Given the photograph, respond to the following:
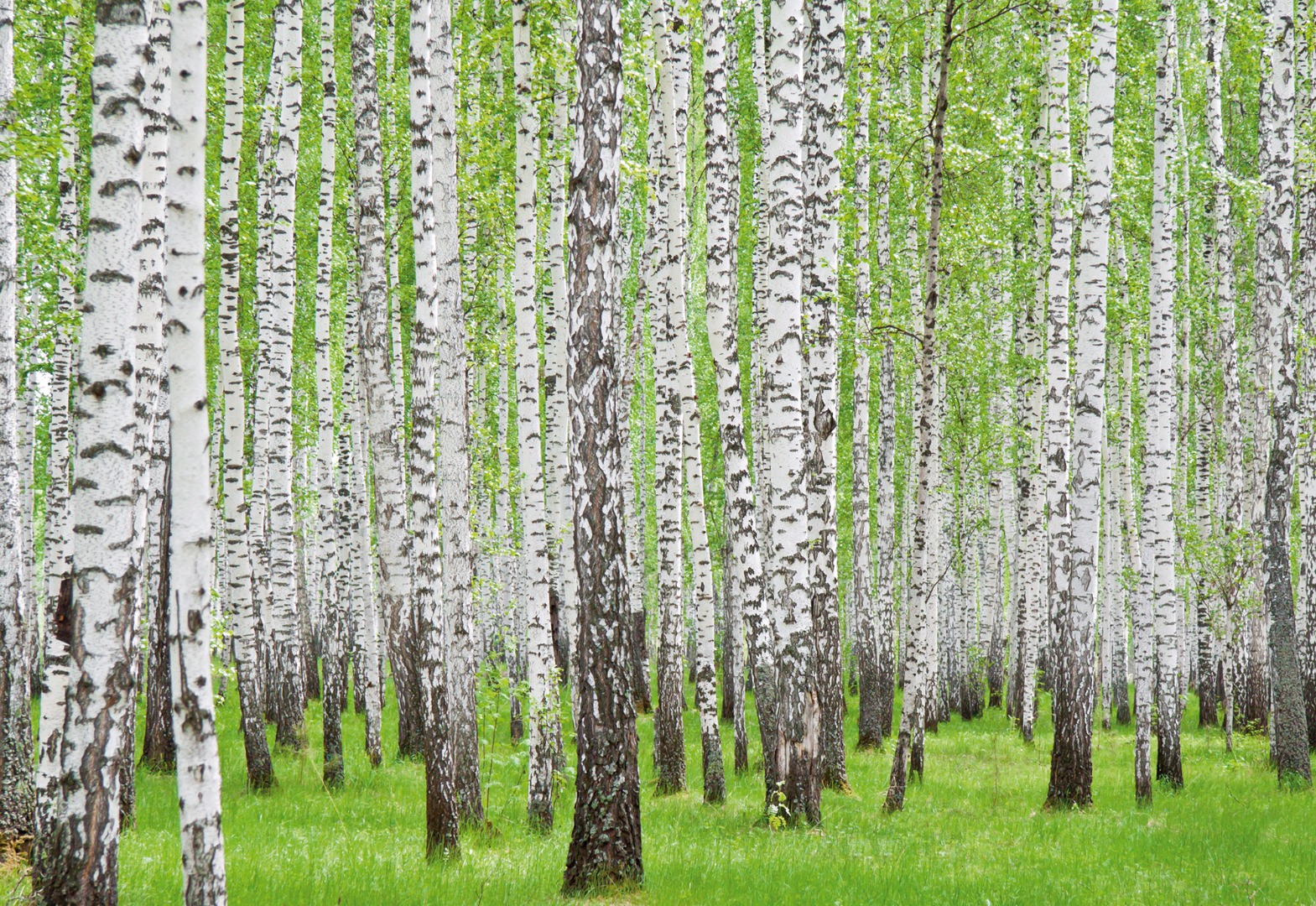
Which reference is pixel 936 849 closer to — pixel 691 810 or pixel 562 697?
pixel 691 810

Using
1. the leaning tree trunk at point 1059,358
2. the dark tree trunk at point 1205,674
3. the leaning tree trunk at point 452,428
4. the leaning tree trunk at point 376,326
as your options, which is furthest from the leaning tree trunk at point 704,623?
the dark tree trunk at point 1205,674

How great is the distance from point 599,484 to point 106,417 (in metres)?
2.92

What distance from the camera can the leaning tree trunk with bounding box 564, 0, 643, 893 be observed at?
6.16m

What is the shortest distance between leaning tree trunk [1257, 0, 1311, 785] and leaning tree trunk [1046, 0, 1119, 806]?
2.60 m

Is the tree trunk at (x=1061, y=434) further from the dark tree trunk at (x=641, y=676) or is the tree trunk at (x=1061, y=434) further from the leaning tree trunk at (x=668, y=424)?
the dark tree trunk at (x=641, y=676)

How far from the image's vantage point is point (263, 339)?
39.4 ft

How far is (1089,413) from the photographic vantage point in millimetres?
10211

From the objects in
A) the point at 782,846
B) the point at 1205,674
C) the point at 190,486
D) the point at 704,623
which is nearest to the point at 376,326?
the point at 704,623

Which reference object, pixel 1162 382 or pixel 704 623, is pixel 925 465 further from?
pixel 1162 382

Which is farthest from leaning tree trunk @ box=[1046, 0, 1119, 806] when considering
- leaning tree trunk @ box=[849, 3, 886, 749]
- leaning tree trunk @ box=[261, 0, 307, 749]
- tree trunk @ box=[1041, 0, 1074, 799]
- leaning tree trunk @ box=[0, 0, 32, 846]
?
leaning tree trunk @ box=[0, 0, 32, 846]

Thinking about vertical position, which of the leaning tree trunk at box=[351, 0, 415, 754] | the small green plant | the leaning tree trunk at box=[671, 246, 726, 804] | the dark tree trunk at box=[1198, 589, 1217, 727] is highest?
the leaning tree trunk at box=[351, 0, 415, 754]

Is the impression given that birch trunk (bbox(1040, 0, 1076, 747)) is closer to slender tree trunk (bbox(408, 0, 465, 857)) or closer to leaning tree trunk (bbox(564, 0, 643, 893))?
leaning tree trunk (bbox(564, 0, 643, 893))

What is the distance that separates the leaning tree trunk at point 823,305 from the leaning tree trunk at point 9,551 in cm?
713

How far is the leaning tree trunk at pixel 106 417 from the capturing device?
14.0 ft
